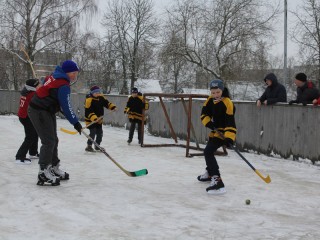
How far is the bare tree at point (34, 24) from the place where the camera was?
2819 cm

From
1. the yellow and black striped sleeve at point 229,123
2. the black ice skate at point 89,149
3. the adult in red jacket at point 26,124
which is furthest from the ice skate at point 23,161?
the yellow and black striped sleeve at point 229,123

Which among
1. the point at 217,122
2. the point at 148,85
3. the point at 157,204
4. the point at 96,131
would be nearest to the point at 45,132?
the point at 157,204

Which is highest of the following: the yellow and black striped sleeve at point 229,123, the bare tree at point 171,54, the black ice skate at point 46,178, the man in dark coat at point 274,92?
the bare tree at point 171,54

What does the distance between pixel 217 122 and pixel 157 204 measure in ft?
5.16

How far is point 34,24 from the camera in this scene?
2884 cm

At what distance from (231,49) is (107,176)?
23.5 metres

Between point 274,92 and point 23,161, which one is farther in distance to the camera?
point 274,92

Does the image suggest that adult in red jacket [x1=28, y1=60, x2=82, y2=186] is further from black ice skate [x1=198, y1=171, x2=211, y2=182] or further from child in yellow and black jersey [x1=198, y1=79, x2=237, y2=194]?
black ice skate [x1=198, y1=171, x2=211, y2=182]

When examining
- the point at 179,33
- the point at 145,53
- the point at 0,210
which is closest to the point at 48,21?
the point at 179,33

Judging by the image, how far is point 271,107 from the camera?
9383 mm

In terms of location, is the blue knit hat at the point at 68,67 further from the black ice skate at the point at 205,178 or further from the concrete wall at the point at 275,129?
the concrete wall at the point at 275,129

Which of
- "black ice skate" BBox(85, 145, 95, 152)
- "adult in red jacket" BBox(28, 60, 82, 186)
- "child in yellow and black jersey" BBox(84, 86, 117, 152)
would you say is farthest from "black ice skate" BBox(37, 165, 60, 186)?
"child in yellow and black jersey" BBox(84, 86, 117, 152)

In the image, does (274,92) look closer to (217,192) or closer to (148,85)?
(217,192)

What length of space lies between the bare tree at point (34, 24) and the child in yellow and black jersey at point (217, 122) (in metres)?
24.5
